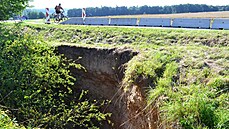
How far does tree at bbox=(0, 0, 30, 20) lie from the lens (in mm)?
12157

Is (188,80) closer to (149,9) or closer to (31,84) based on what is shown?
(31,84)

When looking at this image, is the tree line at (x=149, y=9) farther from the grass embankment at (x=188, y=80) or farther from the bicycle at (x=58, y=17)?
the grass embankment at (x=188, y=80)

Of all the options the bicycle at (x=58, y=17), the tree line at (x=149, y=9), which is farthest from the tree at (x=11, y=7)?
the tree line at (x=149, y=9)

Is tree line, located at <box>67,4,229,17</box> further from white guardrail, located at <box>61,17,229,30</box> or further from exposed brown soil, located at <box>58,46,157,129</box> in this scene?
exposed brown soil, located at <box>58,46,157,129</box>

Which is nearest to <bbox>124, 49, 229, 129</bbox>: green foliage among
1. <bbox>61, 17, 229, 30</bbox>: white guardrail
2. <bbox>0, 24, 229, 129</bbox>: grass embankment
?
<bbox>0, 24, 229, 129</bbox>: grass embankment

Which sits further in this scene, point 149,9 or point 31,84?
point 149,9

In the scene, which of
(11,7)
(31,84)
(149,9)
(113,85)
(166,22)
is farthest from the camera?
(149,9)

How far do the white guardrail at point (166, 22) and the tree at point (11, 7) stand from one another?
7826mm

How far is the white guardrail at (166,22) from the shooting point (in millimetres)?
15415

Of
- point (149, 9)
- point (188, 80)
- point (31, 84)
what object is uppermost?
point (149, 9)

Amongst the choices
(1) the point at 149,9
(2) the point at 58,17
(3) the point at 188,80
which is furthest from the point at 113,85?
(1) the point at 149,9

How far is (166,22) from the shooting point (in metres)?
18.5

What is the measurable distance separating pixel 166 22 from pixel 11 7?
8.71m

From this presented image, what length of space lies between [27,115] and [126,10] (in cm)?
3477
